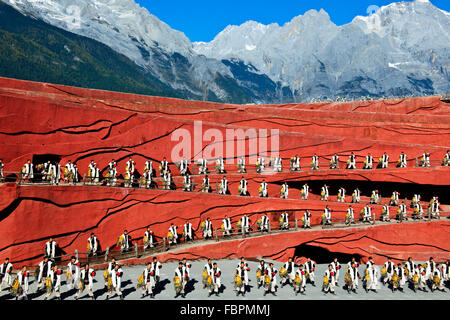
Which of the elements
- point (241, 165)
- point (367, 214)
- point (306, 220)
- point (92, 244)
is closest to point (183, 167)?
point (241, 165)

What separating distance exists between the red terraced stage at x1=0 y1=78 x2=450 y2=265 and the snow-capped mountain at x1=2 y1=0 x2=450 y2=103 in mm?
88328

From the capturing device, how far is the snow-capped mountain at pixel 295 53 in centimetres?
10700

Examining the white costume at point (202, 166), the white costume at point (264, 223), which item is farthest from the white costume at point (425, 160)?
the white costume at point (202, 166)

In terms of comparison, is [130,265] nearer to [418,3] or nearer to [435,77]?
[435,77]

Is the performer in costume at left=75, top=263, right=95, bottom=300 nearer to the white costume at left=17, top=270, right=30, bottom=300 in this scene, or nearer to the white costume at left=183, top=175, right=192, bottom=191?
the white costume at left=17, top=270, right=30, bottom=300

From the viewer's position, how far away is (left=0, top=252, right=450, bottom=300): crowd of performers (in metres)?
10.8

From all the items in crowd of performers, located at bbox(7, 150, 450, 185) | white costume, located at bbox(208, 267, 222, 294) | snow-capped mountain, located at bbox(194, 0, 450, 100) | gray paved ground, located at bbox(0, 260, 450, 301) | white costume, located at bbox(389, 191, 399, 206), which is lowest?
gray paved ground, located at bbox(0, 260, 450, 301)

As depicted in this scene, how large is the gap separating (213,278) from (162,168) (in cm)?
708

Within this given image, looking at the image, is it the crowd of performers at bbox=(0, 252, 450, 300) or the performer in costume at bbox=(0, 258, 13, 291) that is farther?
the performer in costume at bbox=(0, 258, 13, 291)

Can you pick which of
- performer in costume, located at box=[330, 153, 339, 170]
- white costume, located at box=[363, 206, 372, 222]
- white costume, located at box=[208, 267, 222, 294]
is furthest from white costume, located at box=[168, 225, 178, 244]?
performer in costume, located at box=[330, 153, 339, 170]

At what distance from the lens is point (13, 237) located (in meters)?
12.8

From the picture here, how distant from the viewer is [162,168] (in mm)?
17172

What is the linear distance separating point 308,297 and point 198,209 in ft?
20.9

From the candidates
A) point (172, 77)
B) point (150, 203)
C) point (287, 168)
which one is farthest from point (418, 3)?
point (150, 203)
